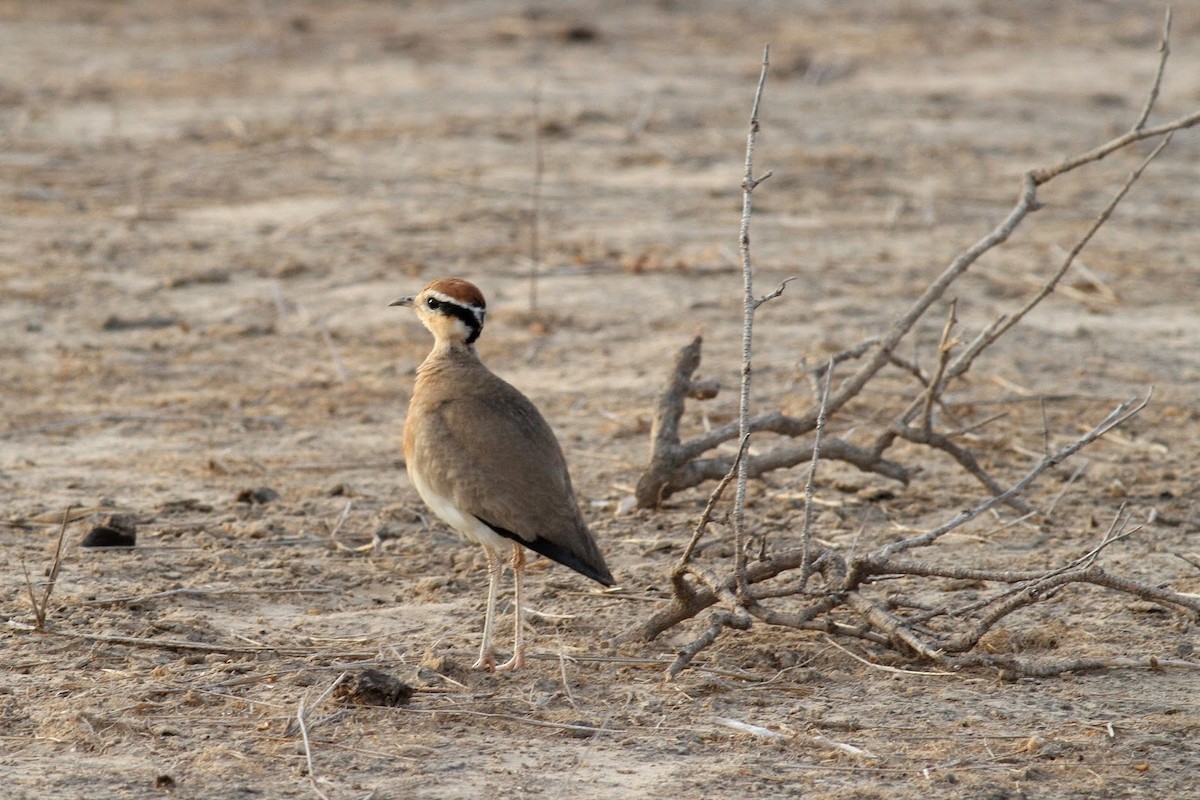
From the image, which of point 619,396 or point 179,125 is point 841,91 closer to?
point 179,125

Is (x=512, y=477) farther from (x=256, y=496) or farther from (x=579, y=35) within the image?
(x=579, y=35)

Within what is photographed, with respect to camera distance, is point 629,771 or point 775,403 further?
point 775,403

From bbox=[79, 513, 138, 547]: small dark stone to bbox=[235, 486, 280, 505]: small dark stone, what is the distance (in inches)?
23.9

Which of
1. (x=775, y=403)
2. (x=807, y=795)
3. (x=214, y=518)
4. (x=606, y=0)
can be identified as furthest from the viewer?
(x=606, y=0)

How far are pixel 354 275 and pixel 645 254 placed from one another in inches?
64.7

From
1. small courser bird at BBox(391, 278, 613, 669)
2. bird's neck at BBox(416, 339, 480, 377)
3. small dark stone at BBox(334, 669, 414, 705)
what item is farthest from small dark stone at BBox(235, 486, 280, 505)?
small dark stone at BBox(334, 669, 414, 705)

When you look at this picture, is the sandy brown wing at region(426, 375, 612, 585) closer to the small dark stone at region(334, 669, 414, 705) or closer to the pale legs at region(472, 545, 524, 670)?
the pale legs at region(472, 545, 524, 670)

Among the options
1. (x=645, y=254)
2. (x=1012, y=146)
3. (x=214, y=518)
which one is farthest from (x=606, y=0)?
(x=214, y=518)

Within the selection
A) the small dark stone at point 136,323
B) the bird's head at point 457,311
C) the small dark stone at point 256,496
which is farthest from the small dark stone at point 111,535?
the small dark stone at point 136,323

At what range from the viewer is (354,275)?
938 centimetres

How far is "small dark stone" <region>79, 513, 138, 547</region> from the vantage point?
579 cm

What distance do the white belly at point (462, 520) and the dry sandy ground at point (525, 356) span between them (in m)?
0.34

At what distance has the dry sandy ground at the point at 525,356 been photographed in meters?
4.44

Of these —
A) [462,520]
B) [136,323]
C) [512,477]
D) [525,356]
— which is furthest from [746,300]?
[136,323]
